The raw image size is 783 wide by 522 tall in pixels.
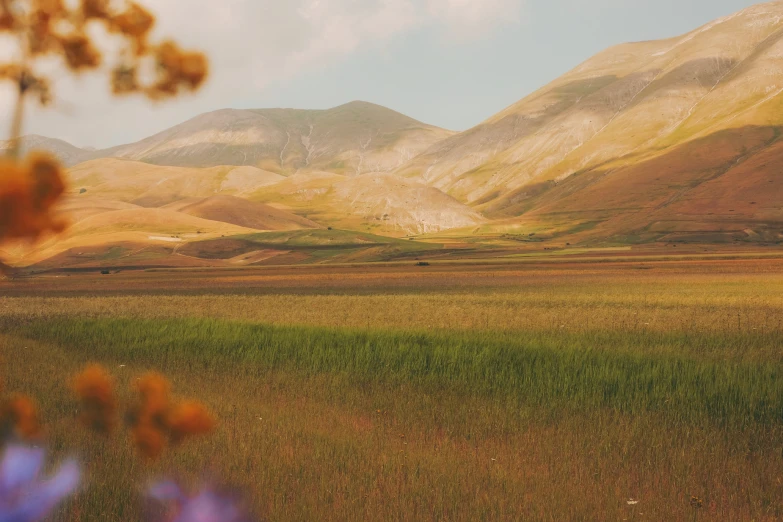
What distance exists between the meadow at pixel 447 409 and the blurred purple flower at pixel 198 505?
255 millimetres

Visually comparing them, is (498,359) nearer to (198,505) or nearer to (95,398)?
(198,505)

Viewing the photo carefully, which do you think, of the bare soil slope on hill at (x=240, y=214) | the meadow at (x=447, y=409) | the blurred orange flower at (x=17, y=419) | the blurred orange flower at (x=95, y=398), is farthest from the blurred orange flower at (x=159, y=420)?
the bare soil slope on hill at (x=240, y=214)

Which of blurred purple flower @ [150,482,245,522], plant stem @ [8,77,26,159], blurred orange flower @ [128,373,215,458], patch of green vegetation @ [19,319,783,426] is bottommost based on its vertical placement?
patch of green vegetation @ [19,319,783,426]

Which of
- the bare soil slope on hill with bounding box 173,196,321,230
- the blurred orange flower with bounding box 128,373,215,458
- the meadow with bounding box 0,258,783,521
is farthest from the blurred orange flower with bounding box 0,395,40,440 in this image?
the bare soil slope on hill with bounding box 173,196,321,230

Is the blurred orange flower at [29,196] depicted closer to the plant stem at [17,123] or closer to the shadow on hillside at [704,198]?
the plant stem at [17,123]

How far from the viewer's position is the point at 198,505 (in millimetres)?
6406

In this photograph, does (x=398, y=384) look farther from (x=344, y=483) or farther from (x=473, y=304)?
(x=473, y=304)

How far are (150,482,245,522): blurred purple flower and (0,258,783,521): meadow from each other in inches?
10.0

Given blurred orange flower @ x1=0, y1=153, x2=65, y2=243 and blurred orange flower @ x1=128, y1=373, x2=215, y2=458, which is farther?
blurred orange flower @ x1=128, y1=373, x2=215, y2=458

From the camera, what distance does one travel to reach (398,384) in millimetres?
13969

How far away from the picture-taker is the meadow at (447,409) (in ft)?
22.8

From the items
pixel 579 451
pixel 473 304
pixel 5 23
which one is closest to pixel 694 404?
pixel 579 451

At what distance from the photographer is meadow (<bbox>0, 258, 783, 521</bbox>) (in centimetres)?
695

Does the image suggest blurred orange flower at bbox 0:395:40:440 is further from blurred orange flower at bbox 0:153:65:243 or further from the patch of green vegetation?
the patch of green vegetation
